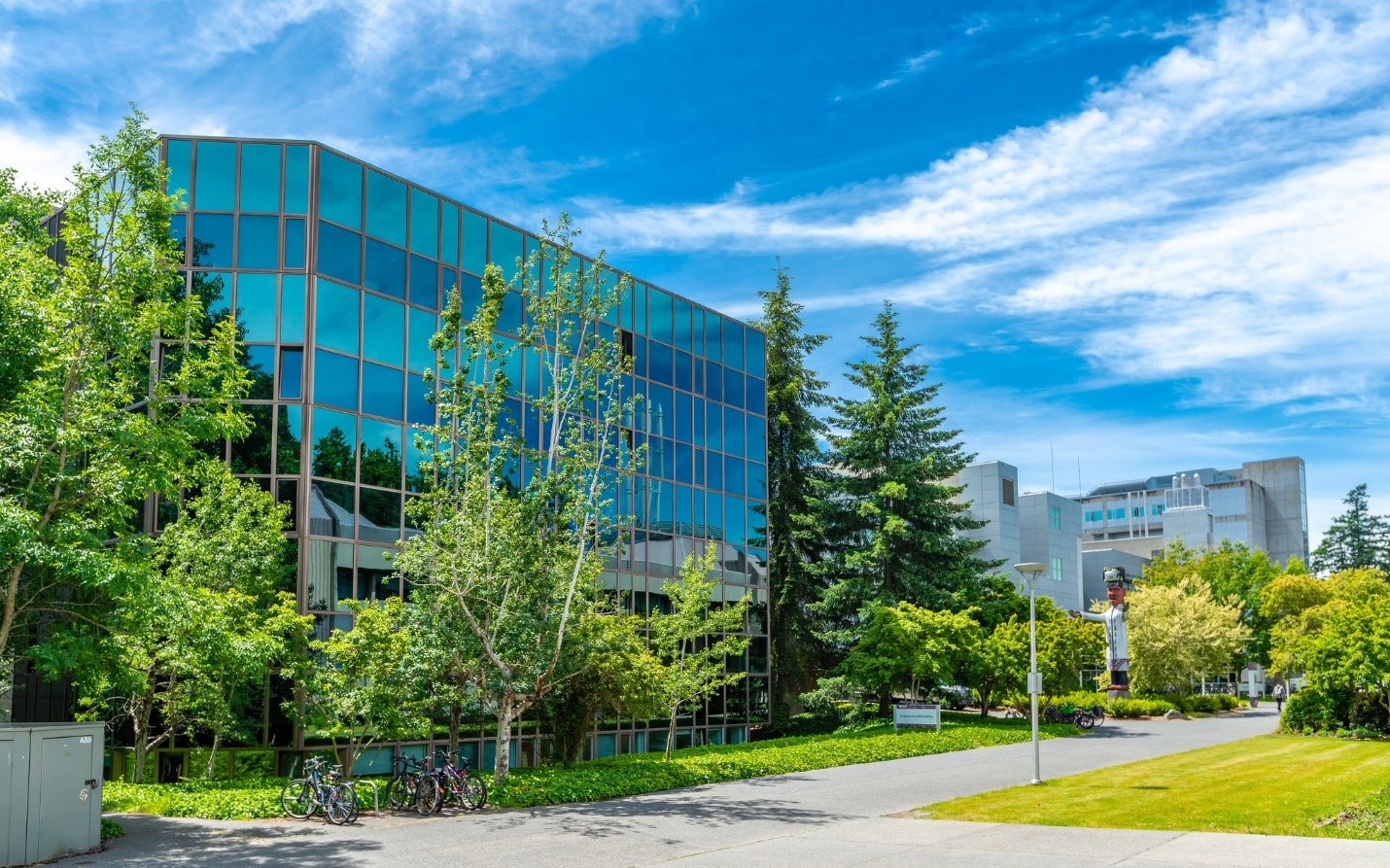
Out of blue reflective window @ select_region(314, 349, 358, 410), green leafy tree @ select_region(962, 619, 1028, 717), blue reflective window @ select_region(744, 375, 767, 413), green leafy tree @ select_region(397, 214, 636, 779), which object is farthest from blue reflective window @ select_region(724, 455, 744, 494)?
green leafy tree @ select_region(397, 214, 636, 779)

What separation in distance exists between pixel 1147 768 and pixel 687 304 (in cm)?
2280

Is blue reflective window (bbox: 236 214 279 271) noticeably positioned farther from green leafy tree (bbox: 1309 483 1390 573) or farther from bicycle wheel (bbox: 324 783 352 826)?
green leafy tree (bbox: 1309 483 1390 573)

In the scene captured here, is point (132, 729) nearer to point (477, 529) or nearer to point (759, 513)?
point (477, 529)

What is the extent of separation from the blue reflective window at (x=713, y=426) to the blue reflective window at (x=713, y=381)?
0.36m

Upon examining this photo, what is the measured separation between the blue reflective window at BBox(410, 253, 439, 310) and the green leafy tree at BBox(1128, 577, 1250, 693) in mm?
41429

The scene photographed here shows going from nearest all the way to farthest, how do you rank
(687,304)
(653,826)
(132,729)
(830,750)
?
(653,826) < (132,729) < (830,750) < (687,304)

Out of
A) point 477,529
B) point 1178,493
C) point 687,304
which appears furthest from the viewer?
point 1178,493

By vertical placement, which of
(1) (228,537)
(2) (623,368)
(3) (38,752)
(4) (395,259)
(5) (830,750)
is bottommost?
(5) (830,750)

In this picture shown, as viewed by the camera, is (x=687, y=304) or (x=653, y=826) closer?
(x=653, y=826)

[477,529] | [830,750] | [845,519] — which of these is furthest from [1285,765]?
[845,519]

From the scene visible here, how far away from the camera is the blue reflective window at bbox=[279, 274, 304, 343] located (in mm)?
28469

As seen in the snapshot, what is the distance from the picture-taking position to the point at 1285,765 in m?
27.7

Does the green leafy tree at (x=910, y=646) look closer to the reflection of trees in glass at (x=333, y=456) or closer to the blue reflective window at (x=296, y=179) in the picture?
the reflection of trees in glass at (x=333, y=456)

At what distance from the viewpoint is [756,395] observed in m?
46.9
